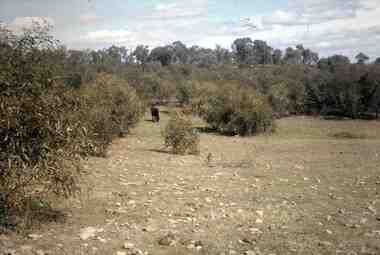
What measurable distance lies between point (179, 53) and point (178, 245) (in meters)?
132

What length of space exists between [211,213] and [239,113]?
25.2 meters

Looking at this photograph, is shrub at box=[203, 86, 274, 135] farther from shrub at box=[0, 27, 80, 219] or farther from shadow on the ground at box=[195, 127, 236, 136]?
shrub at box=[0, 27, 80, 219]

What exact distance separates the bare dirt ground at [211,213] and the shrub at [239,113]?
19550 millimetres

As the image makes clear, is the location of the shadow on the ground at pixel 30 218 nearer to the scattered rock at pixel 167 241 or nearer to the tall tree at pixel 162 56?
the scattered rock at pixel 167 241

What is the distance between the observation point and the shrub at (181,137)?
711 inches

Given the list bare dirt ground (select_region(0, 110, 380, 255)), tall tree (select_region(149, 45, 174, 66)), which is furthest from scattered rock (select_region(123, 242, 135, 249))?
tall tree (select_region(149, 45, 174, 66))

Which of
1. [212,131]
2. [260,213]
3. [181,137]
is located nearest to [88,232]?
[260,213]

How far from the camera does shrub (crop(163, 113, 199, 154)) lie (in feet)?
59.2

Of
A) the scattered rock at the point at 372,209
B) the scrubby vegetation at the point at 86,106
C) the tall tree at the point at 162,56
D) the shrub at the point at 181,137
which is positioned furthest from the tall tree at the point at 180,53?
the scattered rock at the point at 372,209

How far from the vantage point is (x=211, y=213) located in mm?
7695

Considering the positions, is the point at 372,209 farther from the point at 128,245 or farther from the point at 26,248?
the point at 26,248

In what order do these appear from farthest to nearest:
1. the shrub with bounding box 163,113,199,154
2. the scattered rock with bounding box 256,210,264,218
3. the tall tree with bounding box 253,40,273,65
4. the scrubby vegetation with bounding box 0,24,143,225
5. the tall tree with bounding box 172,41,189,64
Result: the tall tree with bounding box 172,41,189,64 → the tall tree with bounding box 253,40,273,65 → the shrub with bounding box 163,113,199,154 → the scattered rock with bounding box 256,210,264,218 → the scrubby vegetation with bounding box 0,24,143,225

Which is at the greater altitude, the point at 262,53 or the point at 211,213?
the point at 262,53

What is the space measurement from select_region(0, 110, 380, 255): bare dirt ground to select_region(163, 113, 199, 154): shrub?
4.83 meters
